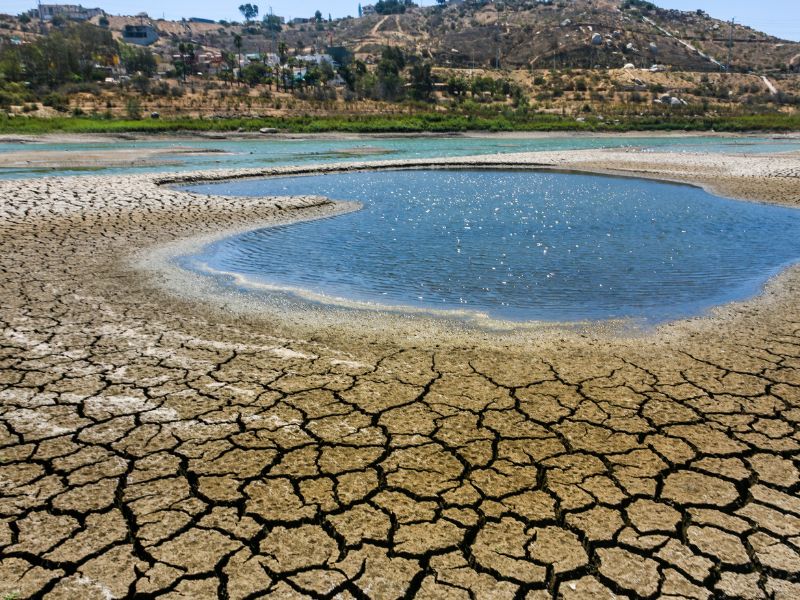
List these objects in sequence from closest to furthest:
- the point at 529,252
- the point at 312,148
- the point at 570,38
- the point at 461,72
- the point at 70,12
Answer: the point at 529,252
the point at 312,148
the point at 461,72
the point at 570,38
the point at 70,12

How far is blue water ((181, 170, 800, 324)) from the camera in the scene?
8.94m

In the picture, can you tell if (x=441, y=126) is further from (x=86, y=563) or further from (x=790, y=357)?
(x=86, y=563)

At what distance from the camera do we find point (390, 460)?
4469mm

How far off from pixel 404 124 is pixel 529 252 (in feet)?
152

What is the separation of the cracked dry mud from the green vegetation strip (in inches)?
1761

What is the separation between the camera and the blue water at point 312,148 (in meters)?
27.5

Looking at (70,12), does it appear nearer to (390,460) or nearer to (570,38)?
(570,38)

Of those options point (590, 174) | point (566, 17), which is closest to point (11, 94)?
point (590, 174)

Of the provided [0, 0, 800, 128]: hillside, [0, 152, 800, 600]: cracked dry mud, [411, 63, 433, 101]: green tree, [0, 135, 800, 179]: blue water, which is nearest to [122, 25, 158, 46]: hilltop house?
[0, 0, 800, 128]: hillside

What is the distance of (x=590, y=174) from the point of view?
25.3 metres

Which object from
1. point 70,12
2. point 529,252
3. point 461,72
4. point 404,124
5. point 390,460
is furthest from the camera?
point 70,12

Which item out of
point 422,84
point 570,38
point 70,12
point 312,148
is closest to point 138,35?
point 70,12

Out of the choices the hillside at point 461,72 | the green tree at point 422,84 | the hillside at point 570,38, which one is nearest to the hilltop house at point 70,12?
the hillside at point 461,72

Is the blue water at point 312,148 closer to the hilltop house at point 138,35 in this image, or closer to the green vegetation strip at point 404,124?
the green vegetation strip at point 404,124
